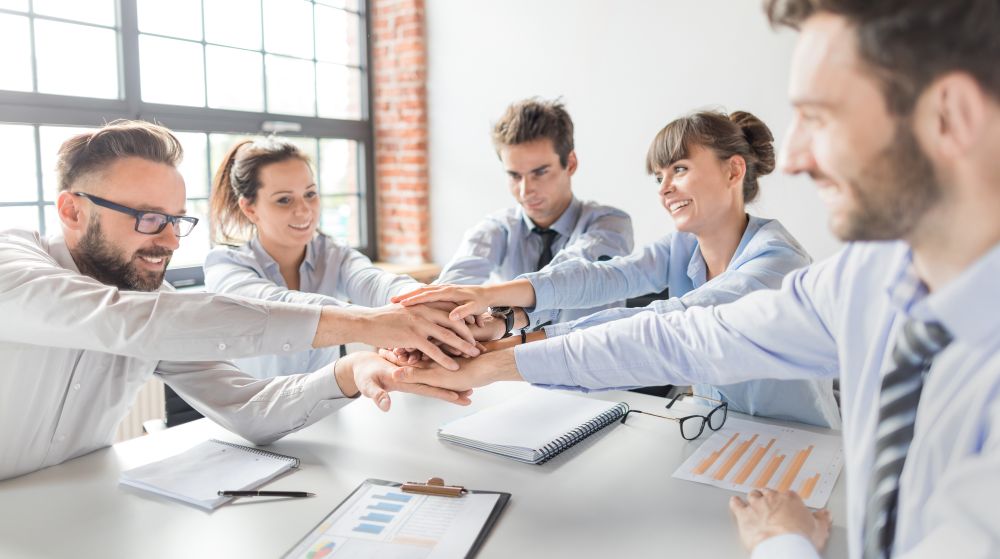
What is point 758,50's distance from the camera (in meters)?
3.46

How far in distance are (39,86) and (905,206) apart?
3.70 m

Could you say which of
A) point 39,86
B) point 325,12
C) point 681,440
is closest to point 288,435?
point 681,440

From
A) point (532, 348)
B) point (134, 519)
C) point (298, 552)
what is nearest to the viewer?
point (298, 552)

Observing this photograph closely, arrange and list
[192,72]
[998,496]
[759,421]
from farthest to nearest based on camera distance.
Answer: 1. [192,72]
2. [759,421]
3. [998,496]

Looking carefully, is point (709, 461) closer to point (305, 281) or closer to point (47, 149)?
point (305, 281)

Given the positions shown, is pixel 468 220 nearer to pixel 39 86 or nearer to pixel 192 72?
pixel 192 72

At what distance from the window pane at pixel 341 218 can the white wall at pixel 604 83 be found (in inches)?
22.3

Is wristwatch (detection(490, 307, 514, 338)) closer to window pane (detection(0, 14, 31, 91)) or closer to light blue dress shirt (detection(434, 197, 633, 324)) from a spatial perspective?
light blue dress shirt (detection(434, 197, 633, 324))

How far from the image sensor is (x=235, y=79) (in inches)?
163

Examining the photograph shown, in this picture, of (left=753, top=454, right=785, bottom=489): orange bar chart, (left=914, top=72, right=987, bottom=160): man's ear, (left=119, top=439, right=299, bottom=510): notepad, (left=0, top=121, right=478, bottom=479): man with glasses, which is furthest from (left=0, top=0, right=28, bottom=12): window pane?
(left=914, top=72, right=987, bottom=160): man's ear

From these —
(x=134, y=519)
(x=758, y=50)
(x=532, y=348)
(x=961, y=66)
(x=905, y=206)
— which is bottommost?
(x=134, y=519)

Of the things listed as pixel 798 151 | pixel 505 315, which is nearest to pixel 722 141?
pixel 505 315

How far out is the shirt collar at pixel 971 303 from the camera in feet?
2.42

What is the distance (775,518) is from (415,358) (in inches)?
36.3
